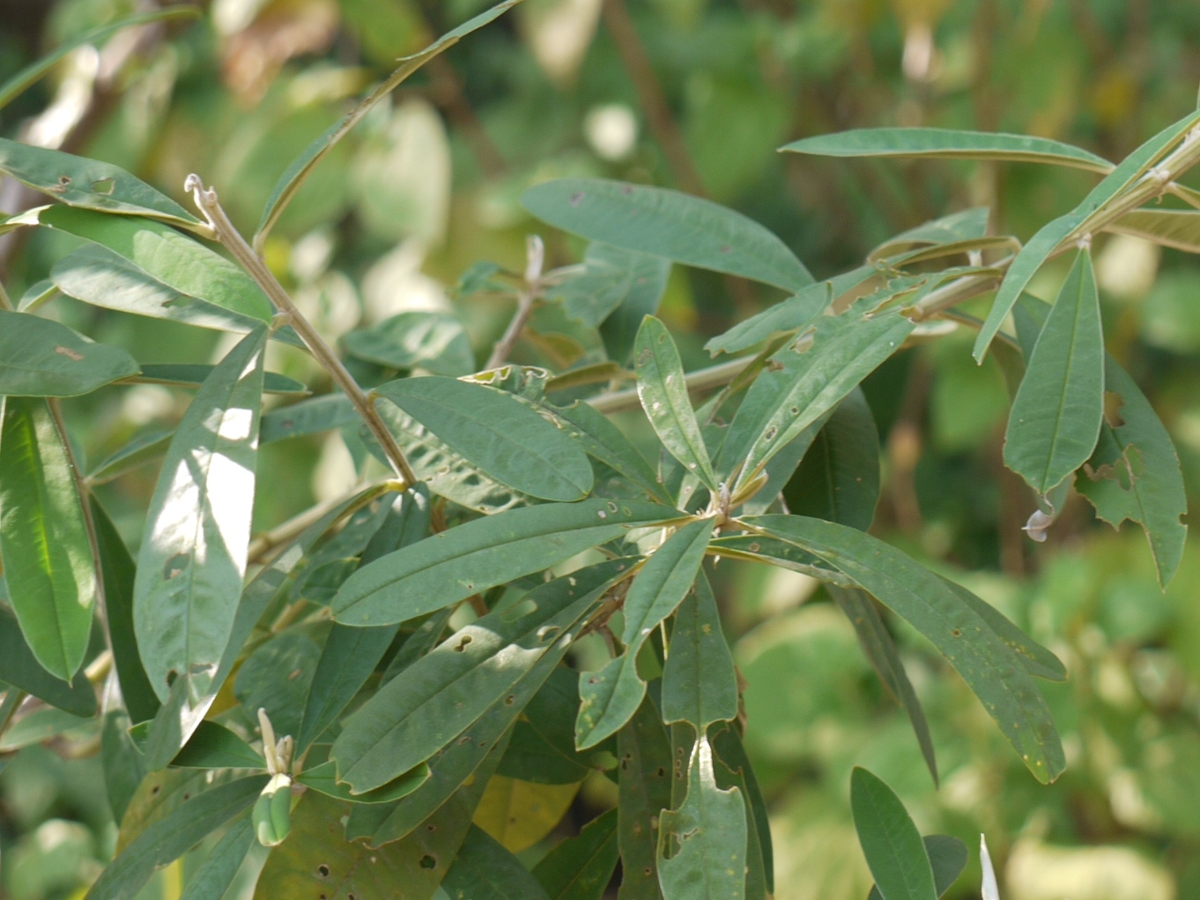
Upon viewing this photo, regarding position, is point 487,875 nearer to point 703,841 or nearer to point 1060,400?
point 703,841

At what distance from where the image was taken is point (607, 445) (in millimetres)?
268

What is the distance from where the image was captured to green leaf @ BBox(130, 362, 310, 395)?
29 cm

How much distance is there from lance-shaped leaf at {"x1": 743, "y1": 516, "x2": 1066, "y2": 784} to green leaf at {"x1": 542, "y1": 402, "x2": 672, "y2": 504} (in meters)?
0.04

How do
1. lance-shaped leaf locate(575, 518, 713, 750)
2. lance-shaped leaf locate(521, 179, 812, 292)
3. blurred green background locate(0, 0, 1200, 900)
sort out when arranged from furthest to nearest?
blurred green background locate(0, 0, 1200, 900)
lance-shaped leaf locate(521, 179, 812, 292)
lance-shaped leaf locate(575, 518, 713, 750)

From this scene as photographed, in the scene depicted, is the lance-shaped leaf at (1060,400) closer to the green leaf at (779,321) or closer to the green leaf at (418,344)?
the green leaf at (779,321)

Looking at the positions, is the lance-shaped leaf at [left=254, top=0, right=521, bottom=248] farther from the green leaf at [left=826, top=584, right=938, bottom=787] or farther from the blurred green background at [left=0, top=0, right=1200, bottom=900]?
the blurred green background at [left=0, top=0, right=1200, bottom=900]

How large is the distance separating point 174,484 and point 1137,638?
3.22 ft

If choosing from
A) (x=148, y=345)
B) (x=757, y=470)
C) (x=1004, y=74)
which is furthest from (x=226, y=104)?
(x=757, y=470)

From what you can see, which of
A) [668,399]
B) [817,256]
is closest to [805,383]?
[668,399]

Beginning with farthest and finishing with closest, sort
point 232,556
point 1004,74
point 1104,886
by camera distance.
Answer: point 1004,74, point 1104,886, point 232,556

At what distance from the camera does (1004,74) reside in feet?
4.11

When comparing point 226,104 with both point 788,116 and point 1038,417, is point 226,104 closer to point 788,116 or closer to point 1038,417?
point 788,116

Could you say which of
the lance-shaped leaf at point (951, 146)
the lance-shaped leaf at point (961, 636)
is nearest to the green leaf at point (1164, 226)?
the lance-shaped leaf at point (951, 146)

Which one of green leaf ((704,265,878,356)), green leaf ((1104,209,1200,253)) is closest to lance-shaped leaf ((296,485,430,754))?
green leaf ((704,265,878,356))
